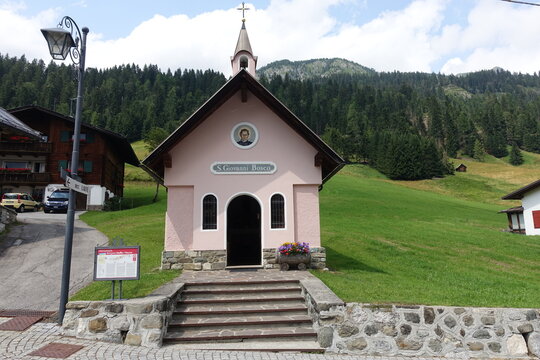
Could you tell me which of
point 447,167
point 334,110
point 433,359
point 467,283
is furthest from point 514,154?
point 433,359

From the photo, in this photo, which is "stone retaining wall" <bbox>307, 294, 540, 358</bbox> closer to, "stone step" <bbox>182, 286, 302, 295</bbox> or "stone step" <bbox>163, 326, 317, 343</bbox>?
"stone step" <bbox>163, 326, 317, 343</bbox>

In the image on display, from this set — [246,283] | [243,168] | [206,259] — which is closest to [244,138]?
[243,168]

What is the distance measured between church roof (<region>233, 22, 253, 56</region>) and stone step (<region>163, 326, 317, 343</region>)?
38.9ft

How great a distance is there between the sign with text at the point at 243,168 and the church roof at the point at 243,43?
5.53m

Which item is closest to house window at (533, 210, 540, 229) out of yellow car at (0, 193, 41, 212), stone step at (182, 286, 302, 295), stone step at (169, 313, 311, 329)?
stone step at (182, 286, 302, 295)

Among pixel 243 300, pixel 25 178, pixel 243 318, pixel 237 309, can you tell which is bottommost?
pixel 243 318

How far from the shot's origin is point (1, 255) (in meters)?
14.3

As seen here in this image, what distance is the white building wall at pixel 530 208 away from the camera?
2925 centimetres

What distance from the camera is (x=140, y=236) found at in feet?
64.5

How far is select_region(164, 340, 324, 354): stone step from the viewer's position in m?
Result: 7.13

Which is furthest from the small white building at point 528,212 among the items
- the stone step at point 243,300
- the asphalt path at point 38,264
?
the asphalt path at point 38,264

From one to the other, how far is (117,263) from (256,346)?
3.40 meters

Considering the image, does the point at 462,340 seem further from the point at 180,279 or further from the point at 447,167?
the point at 447,167

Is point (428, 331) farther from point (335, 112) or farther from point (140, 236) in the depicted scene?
point (335, 112)
